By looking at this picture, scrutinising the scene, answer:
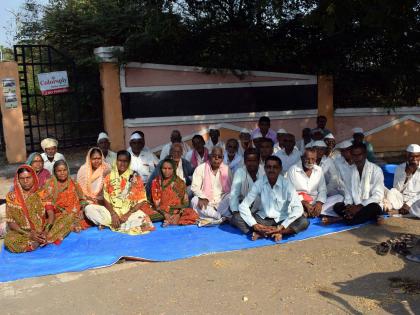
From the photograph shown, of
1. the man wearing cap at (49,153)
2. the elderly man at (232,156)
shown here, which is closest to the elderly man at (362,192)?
the elderly man at (232,156)

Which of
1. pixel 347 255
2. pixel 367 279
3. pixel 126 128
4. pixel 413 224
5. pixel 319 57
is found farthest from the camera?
pixel 319 57

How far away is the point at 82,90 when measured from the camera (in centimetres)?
978

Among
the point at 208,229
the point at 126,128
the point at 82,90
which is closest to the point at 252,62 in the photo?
the point at 126,128

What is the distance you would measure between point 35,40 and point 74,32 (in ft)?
5.09

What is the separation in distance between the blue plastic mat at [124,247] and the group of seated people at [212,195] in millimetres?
123

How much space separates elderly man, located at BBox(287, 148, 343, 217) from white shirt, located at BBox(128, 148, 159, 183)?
7.55 ft

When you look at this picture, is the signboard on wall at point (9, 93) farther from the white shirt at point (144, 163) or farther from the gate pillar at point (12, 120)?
the white shirt at point (144, 163)

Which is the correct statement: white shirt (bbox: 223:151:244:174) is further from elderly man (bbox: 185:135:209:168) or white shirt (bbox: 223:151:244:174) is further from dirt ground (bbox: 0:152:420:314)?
dirt ground (bbox: 0:152:420:314)

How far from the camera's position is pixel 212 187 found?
6.36m

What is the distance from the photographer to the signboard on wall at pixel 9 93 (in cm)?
905

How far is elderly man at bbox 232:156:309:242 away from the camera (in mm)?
5453

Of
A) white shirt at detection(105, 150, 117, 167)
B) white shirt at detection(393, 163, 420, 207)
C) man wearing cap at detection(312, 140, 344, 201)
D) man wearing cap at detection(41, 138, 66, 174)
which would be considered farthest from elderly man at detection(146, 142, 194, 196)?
white shirt at detection(393, 163, 420, 207)

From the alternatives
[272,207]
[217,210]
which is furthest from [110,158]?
[272,207]

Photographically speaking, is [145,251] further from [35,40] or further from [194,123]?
[35,40]
